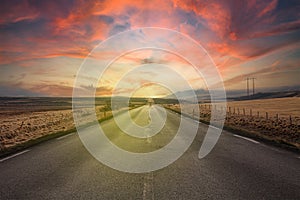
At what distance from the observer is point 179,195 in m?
5.00

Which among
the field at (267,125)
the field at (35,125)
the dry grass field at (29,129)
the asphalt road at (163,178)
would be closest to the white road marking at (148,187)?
the asphalt road at (163,178)

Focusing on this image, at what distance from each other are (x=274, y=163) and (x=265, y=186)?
2.41m

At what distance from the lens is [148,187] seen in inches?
219

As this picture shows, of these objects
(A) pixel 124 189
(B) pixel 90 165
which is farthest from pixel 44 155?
(A) pixel 124 189

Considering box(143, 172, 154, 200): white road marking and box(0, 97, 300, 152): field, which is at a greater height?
box(143, 172, 154, 200): white road marking

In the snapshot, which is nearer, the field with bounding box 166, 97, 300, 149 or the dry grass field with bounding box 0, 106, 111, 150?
the field with bounding box 166, 97, 300, 149

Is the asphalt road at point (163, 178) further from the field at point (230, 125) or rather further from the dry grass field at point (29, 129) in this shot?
the dry grass field at point (29, 129)

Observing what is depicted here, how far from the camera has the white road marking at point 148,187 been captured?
496 cm

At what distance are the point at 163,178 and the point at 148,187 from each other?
0.77m

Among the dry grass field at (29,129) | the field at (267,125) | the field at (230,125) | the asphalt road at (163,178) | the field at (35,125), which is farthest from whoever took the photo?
the field at (35,125)

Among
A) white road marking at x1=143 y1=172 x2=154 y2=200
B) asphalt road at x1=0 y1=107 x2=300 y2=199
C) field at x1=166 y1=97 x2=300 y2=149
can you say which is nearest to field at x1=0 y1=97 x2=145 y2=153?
asphalt road at x1=0 y1=107 x2=300 y2=199

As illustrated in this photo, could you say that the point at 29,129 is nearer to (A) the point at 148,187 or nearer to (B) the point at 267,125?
(B) the point at 267,125

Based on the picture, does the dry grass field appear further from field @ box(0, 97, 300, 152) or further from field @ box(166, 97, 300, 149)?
field @ box(166, 97, 300, 149)

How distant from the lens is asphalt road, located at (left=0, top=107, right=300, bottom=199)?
5.12 m
